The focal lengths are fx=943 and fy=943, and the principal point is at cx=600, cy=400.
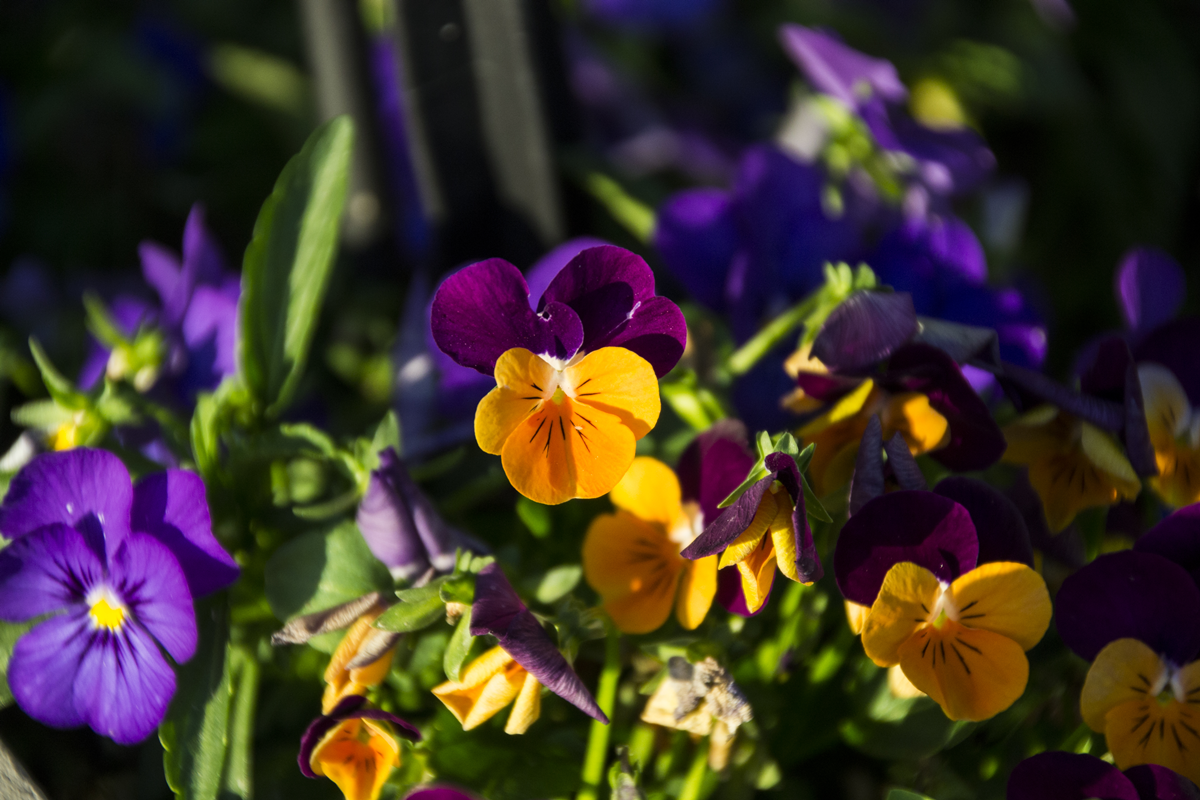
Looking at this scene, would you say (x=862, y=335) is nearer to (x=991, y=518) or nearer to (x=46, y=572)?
(x=991, y=518)

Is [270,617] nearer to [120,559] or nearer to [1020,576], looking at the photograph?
[120,559]

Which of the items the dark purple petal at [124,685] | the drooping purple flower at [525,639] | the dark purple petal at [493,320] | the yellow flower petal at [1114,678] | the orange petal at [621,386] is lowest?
the yellow flower petal at [1114,678]

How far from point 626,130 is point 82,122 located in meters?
0.68

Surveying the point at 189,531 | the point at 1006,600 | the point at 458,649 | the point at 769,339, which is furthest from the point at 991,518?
the point at 189,531

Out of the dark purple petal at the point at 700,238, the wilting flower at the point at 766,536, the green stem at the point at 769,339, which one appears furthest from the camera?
the dark purple petal at the point at 700,238

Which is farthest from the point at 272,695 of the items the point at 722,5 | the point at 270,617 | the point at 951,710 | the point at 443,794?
the point at 722,5

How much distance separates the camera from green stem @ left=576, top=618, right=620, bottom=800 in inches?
18.6

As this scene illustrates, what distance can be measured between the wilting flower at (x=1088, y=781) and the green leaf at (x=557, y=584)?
230 mm

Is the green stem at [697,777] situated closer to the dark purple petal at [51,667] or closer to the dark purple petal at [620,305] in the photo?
the dark purple petal at [620,305]

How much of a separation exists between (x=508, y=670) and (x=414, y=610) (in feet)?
0.18

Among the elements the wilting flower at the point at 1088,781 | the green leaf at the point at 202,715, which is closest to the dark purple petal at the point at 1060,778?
the wilting flower at the point at 1088,781

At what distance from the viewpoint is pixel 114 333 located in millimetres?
650

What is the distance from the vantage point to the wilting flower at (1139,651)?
17.8 inches

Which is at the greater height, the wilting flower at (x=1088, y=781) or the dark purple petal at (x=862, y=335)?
the dark purple petal at (x=862, y=335)
